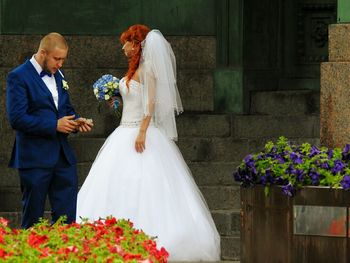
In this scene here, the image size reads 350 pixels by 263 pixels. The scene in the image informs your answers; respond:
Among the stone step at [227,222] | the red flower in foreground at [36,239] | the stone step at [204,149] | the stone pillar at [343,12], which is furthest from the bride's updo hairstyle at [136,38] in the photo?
the red flower in foreground at [36,239]

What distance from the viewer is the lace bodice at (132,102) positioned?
1259 centimetres

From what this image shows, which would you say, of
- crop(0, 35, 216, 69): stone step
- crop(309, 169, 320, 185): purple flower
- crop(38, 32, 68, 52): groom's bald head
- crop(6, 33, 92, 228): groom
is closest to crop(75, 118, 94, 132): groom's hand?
crop(6, 33, 92, 228): groom

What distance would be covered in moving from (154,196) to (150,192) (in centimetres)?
6

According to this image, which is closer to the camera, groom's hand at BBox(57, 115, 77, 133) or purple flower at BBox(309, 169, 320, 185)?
purple flower at BBox(309, 169, 320, 185)

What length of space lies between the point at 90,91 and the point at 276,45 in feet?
8.88

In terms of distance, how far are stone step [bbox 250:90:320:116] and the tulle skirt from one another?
10.3ft

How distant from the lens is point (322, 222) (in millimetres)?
8711

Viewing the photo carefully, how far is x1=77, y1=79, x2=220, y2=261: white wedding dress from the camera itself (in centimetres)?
1216

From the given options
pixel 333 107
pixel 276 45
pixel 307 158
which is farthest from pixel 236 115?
pixel 307 158

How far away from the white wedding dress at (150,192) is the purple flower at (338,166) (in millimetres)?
3222

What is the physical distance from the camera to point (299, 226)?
28.9 feet

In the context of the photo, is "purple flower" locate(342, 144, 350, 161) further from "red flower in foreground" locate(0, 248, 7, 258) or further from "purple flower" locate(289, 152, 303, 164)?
"red flower in foreground" locate(0, 248, 7, 258)

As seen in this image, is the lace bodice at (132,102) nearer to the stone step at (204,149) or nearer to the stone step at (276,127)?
the stone step at (204,149)

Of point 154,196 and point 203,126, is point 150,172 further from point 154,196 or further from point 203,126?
point 203,126
